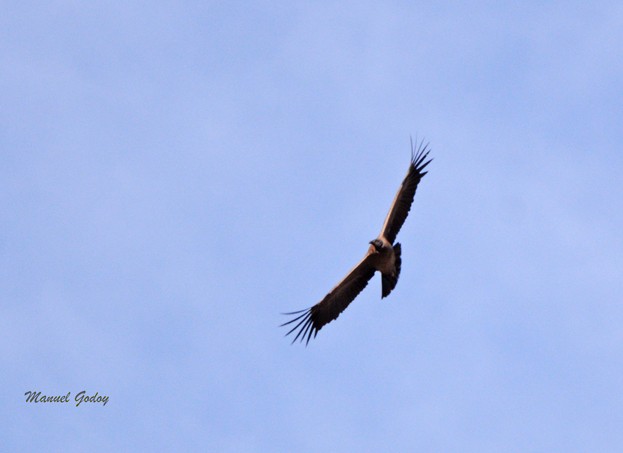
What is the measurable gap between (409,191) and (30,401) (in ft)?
34.4

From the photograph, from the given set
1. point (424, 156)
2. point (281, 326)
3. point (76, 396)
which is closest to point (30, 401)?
point (76, 396)

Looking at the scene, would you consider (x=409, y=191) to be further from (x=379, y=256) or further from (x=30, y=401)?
(x=30, y=401)

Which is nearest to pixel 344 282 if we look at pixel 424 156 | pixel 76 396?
pixel 424 156

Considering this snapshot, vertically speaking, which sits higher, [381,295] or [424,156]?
[424,156]

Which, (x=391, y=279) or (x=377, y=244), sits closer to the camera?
(x=377, y=244)

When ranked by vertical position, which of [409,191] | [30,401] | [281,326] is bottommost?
[30,401]

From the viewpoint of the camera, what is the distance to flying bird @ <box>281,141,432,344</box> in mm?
37625

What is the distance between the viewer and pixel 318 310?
3838cm

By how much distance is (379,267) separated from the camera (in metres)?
38.0

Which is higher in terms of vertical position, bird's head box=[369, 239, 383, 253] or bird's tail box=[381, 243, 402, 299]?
bird's head box=[369, 239, 383, 253]

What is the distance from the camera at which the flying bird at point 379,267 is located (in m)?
37.6

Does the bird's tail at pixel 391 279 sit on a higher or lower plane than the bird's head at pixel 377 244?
lower

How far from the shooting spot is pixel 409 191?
38.0 metres

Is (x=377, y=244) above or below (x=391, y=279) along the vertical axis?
above
